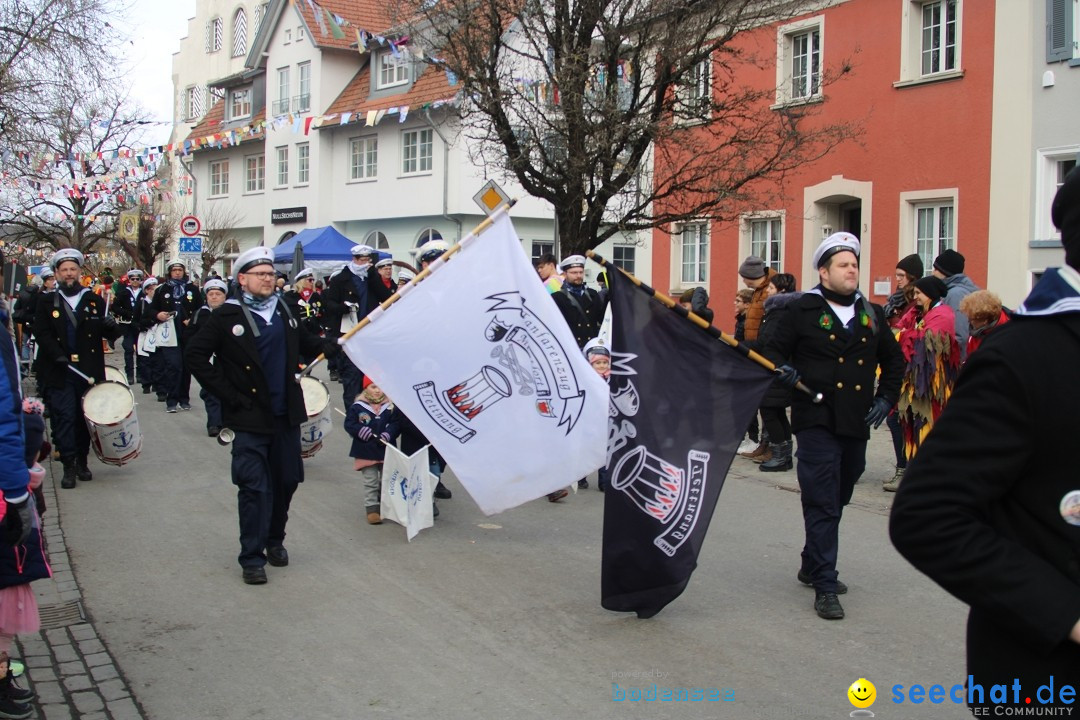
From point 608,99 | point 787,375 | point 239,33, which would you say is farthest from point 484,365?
point 239,33

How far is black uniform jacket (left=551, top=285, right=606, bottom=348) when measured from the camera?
1115 centimetres

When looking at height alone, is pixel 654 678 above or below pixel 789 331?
below

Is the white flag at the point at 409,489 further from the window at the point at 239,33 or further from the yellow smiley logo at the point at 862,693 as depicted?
the window at the point at 239,33

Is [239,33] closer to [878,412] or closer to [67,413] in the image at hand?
[67,413]

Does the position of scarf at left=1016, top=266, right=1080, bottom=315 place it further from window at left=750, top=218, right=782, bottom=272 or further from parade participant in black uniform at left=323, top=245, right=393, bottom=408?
window at left=750, top=218, right=782, bottom=272

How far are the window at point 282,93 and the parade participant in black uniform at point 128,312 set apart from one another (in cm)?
Answer: 2304

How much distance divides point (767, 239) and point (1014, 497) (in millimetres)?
20537

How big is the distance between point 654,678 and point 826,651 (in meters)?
0.96

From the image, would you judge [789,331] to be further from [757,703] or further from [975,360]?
[975,360]

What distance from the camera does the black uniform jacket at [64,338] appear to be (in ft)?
31.9

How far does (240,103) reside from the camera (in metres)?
48.1

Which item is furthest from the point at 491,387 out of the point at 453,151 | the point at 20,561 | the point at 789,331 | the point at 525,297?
the point at 453,151

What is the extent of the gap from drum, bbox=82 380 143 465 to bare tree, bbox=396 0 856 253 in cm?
770

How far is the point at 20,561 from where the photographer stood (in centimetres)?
438
